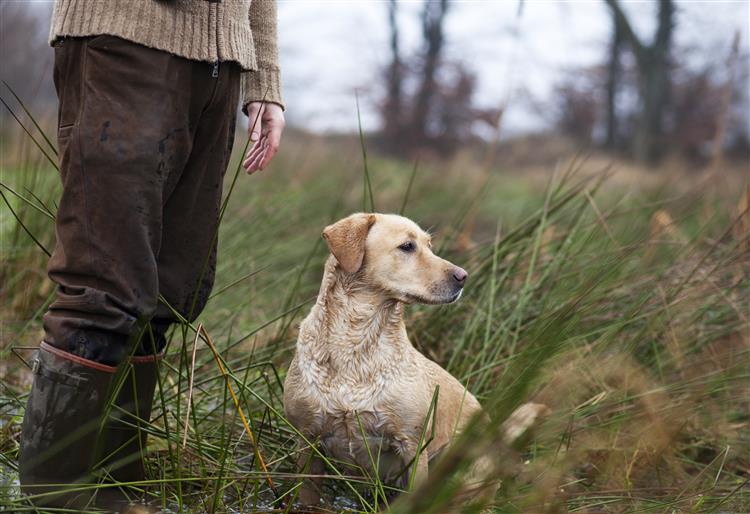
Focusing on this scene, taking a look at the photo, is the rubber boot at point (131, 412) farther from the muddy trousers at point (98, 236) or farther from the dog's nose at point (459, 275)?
the dog's nose at point (459, 275)

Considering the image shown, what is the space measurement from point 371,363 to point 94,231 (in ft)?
3.36

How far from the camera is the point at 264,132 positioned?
107 inches

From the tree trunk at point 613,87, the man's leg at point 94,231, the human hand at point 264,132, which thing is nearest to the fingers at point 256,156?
the human hand at point 264,132

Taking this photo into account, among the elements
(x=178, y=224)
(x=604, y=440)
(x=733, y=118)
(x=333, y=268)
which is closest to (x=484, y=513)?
(x=604, y=440)

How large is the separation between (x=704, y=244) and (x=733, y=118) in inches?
877

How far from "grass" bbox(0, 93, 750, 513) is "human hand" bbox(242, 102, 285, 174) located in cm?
41

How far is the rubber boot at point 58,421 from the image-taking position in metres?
2.14

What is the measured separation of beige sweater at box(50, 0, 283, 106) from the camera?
215 cm

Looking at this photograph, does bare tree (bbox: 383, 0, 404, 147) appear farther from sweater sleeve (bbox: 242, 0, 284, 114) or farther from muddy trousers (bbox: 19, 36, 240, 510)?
muddy trousers (bbox: 19, 36, 240, 510)

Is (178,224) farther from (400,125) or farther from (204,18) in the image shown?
(400,125)

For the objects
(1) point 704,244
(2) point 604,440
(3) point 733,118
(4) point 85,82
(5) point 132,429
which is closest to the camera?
(4) point 85,82

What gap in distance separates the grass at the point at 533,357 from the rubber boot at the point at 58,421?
97 mm

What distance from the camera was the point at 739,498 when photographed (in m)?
2.60

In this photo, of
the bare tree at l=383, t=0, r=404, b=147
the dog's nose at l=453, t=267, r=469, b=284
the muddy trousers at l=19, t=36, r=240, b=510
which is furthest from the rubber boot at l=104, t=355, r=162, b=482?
the bare tree at l=383, t=0, r=404, b=147
